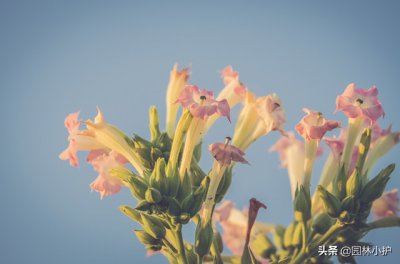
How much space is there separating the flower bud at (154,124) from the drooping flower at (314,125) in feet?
3.29

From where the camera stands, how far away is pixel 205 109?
4227 millimetres

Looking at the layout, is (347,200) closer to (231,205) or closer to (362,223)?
(362,223)

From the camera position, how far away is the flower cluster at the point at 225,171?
14.2ft

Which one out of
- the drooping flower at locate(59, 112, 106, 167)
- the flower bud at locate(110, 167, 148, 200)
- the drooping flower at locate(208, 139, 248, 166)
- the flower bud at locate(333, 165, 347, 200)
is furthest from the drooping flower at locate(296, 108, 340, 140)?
the drooping flower at locate(59, 112, 106, 167)

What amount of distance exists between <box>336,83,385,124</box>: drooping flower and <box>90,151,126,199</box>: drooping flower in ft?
5.26

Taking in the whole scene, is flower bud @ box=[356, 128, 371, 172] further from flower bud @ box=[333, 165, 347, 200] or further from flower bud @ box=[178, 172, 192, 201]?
flower bud @ box=[178, 172, 192, 201]

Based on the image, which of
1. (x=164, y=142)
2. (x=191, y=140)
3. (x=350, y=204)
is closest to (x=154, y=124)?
(x=164, y=142)

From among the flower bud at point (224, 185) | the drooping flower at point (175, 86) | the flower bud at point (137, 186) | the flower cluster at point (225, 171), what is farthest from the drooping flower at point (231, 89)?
the flower bud at point (137, 186)

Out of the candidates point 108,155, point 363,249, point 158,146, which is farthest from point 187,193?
point 363,249

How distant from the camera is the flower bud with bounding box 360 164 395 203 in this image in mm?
4496

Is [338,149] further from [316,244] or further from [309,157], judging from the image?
[316,244]

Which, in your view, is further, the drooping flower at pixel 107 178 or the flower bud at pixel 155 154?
the drooping flower at pixel 107 178

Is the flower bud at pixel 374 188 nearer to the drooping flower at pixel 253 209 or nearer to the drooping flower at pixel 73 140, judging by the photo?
the drooping flower at pixel 253 209

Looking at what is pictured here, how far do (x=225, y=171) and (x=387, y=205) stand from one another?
1.52m
